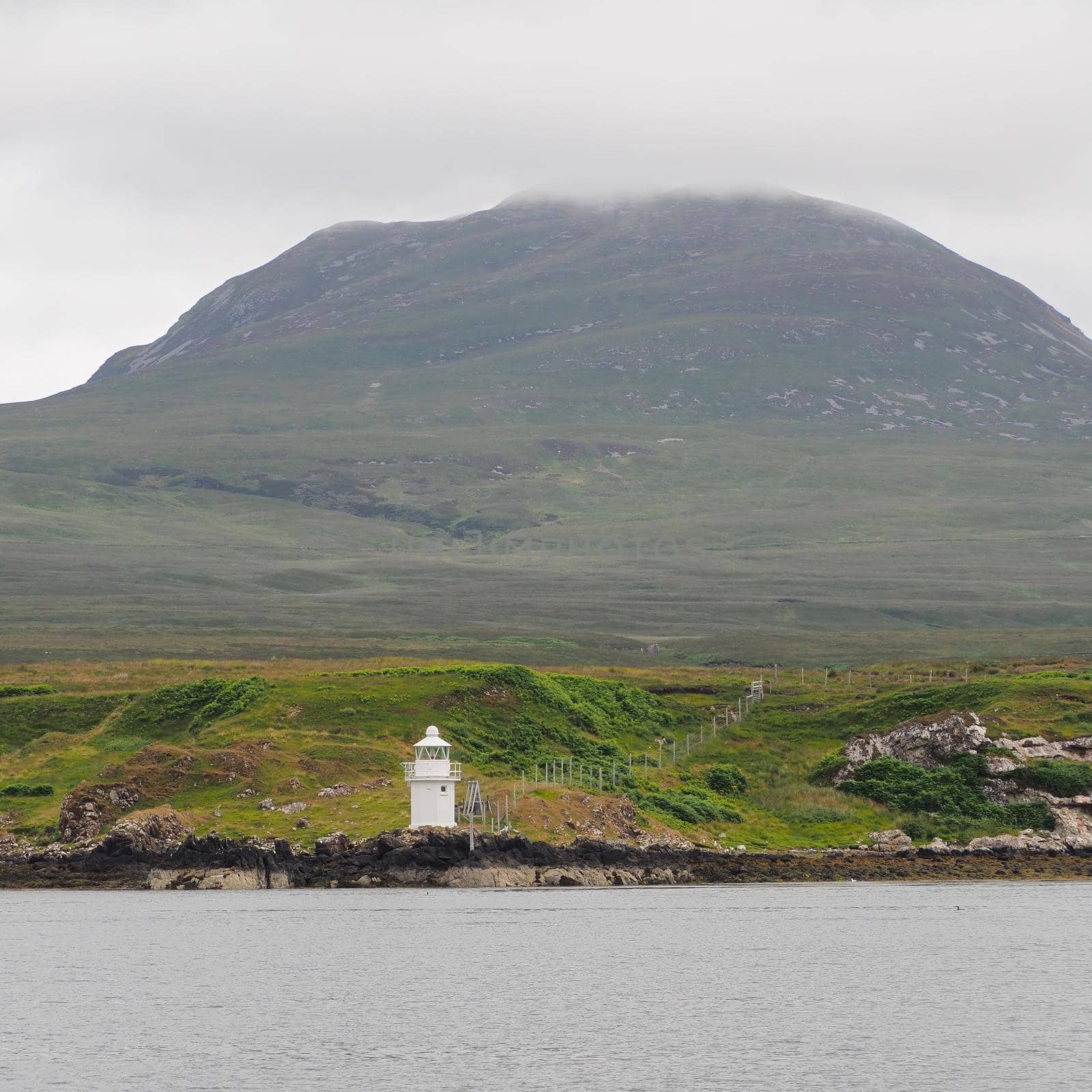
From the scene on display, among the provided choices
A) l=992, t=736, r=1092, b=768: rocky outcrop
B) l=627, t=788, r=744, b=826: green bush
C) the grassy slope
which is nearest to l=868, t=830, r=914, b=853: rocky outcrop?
the grassy slope

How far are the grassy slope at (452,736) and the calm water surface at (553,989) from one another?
15.4ft

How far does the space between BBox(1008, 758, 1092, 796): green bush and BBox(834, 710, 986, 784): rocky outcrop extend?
3417 mm

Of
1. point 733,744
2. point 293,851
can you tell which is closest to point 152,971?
point 293,851

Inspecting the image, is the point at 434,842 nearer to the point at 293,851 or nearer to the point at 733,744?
the point at 293,851

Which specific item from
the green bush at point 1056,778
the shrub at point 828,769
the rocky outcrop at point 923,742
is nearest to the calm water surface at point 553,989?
the green bush at point 1056,778

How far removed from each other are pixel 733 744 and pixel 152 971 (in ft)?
180

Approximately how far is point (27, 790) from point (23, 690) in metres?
22.4

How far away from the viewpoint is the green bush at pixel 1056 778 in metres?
96.4

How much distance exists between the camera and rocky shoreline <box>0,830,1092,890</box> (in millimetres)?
83688

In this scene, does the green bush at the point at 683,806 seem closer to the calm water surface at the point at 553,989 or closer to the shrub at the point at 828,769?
the calm water surface at the point at 553,989

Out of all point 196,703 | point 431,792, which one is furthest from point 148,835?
point 196,703

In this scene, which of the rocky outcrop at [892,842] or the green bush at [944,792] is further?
the green bush at [944,792]

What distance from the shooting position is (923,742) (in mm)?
101438

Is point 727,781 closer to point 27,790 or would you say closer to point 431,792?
point 431,792
